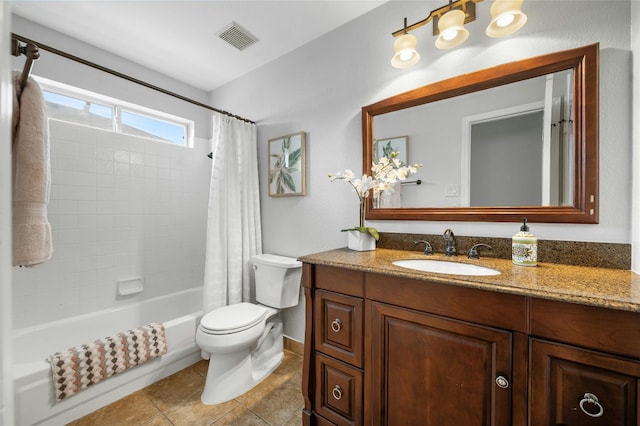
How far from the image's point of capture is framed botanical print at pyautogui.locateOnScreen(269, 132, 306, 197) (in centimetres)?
202

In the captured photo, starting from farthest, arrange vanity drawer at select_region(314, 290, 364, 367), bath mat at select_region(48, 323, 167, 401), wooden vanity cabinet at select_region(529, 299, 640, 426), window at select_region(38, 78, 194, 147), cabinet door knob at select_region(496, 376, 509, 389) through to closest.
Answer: window at select_region(38, 78, 194, 147), bath mat at select_region(48, 323, 167, 401), vanity drawer at select_region(314, 290, 364, 367), cabinet door knob at select_region(496, 376, 509, 389), wooden vanity cabinet at select_region(529, 299, 640, 426)

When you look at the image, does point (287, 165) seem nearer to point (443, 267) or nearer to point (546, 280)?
point (443, 267)

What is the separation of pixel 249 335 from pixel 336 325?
71cm

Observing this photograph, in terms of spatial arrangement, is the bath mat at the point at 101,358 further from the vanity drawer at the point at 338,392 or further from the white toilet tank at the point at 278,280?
the vanity drawer at the point at 338,392

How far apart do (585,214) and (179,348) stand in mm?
2498

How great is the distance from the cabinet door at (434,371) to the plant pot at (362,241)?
1.48ft

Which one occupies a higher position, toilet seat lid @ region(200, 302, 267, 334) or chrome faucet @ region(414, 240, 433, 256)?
chrome faucet @ region(414, 240, 433, 256)

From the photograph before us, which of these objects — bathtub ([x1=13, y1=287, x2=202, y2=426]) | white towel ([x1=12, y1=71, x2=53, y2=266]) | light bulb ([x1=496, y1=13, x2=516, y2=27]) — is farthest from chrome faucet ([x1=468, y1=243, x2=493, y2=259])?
bathtub ([x1=13, y1=287, x2=202, y2=426])

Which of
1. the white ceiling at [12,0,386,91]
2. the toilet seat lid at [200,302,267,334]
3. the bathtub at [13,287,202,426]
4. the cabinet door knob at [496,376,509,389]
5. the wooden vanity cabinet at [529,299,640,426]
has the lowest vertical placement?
the bathtub at [13,287,202,426]

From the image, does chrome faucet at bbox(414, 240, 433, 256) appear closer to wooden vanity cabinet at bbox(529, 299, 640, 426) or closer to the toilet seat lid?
wooden vanity cabinet at bbox(529, 299, 640, 426)

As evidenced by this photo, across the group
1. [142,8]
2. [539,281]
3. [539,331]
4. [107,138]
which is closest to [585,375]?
[539,331]

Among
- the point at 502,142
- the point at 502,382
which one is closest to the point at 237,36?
the point at 502,142

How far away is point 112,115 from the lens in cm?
223

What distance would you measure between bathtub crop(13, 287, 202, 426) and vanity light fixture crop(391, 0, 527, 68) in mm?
2291
